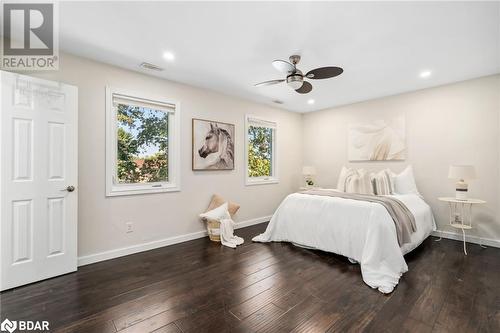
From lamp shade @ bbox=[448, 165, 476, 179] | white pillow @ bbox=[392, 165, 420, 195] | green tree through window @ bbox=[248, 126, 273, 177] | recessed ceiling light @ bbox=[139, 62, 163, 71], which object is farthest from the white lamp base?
recessed ceiling light @ bbox=[139, 62, 163, 71]

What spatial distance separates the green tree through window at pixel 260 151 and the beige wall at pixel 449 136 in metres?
1.84

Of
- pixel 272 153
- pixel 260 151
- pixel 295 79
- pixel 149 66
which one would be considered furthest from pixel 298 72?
pixel 272 153

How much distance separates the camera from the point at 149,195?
3.40 metres

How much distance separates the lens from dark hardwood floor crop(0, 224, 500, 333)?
5.77 ft

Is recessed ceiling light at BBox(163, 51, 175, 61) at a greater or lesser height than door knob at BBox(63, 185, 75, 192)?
greater

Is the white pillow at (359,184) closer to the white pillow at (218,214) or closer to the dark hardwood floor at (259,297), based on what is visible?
the dark hardwood floor at (259,297)

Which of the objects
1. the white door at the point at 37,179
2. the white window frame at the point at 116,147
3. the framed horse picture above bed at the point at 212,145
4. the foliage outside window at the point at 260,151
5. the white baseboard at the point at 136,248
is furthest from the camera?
the foliage outside window at the point at 260,151

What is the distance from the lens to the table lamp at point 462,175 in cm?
316

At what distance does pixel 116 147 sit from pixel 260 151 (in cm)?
286

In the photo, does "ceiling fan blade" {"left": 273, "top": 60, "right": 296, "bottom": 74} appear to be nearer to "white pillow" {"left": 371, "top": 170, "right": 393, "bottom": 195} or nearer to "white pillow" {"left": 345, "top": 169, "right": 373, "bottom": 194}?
"white pillow" {"left": 345, "top": 169, "right": 373, "bottom": 194}

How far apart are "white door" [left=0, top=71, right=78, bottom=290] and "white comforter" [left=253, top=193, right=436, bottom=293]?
8.29 feet

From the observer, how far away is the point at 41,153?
96.3 inches

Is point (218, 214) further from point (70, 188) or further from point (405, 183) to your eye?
point (405, 183)

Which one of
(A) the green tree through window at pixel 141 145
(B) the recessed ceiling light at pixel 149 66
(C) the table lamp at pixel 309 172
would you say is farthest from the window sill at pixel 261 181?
(B) the recessed ceiling light at pixel 149 66
